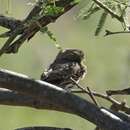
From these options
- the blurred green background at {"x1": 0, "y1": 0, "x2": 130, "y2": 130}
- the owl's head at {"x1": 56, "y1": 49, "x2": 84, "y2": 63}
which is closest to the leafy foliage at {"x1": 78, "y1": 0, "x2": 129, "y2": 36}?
the owl's head at {"x1": 56, "y1": 49, "x2": 84, "y2": 63}

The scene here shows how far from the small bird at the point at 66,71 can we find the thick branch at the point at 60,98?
2.48 feet

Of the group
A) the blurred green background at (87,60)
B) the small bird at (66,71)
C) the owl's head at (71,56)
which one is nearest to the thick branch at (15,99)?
the small bird at (66,71)

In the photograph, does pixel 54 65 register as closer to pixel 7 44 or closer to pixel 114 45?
pixel 7 44

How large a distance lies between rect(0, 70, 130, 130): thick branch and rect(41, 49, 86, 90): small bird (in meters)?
0.76

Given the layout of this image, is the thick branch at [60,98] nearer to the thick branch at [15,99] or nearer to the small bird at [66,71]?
the thick branch at [15,99]

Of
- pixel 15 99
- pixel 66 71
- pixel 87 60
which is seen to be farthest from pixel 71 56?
pixel 87 60

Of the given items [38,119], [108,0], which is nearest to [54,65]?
[108,0]

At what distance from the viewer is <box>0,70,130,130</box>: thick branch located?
168 centimetres

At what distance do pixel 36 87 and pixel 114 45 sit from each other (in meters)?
12.9

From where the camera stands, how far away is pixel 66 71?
335 cm

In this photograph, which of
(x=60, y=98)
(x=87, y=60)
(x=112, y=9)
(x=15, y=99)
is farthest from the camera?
(x=87, y=60)

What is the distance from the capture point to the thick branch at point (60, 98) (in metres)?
1.68

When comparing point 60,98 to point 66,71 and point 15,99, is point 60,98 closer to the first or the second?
point 15,99

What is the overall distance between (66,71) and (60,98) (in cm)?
165
